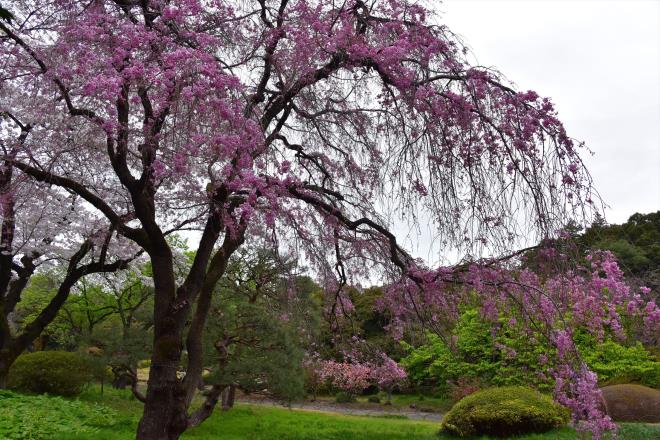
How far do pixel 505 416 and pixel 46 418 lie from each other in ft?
27.2

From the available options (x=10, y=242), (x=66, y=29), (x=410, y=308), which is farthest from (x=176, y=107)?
(x=10, y=242)

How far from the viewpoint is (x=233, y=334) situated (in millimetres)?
12617

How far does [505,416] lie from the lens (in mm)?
10508

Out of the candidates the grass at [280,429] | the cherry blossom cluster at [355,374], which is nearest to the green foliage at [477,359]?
the cherry blossom cluster at [355,374]

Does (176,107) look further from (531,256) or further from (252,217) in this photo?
(531,256)

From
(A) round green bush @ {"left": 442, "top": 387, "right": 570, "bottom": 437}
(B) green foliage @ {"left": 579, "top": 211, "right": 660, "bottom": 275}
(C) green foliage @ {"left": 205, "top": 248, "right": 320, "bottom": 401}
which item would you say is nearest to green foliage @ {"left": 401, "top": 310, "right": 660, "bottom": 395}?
(A) round green bush @ {"left": 442, "top": 387, "right": 570, "bottom": 437}

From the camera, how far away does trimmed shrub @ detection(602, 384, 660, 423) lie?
12.3 m

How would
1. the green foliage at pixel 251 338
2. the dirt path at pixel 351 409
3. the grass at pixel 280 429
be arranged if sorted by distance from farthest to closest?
the dirt path at pixel 351 409
the green foliage at pixel 251 338
the grass at pixel 280 429

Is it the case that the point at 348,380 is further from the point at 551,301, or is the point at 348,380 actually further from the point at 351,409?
the point at 551,301

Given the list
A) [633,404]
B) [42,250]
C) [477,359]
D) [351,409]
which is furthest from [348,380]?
[42,250]

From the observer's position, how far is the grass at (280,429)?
9547mm

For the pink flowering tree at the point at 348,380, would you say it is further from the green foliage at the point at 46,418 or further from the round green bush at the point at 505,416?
the green foliage at the point at 46,418

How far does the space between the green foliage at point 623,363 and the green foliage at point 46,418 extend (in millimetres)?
11479

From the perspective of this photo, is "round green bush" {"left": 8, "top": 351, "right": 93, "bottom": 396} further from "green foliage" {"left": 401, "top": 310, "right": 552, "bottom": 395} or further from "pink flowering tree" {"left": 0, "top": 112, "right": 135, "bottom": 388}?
"green foliage" {"left": 401, "top": 310, "right": 552, "bottom": 395}
